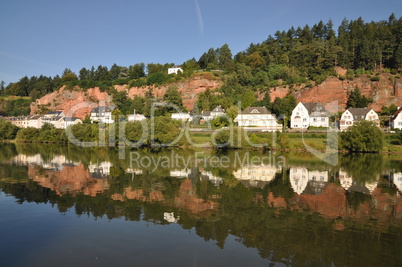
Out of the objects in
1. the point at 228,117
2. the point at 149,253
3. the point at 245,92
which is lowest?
the point at 149,253

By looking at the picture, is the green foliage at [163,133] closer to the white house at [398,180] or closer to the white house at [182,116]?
the white house at [182,116]

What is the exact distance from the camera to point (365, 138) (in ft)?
133

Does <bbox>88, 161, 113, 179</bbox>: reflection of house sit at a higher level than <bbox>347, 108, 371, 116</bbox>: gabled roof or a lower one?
lower

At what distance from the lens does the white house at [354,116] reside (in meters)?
55.1

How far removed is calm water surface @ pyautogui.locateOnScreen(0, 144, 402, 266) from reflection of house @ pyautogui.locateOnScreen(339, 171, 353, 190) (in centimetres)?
8

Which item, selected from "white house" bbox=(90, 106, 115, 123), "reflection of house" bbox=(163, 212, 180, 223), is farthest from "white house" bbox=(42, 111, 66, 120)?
"reflection of house" bbox=(163, 212, 180, 223)

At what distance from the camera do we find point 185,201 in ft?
53.8

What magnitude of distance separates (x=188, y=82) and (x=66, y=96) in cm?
3963

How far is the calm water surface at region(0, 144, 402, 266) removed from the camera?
32.5ft

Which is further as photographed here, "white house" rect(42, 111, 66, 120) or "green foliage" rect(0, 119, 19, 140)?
"white house" rect(42, 111, 66, 120)

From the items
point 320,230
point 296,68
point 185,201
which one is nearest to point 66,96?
point 296,68

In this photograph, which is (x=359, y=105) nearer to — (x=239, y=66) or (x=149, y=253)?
(x=239, y=66)

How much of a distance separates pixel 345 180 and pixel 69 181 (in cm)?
2107

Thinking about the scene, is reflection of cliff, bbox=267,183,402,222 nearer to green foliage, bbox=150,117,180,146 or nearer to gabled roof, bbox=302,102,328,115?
green foliage, bbox=150,117,180,146
